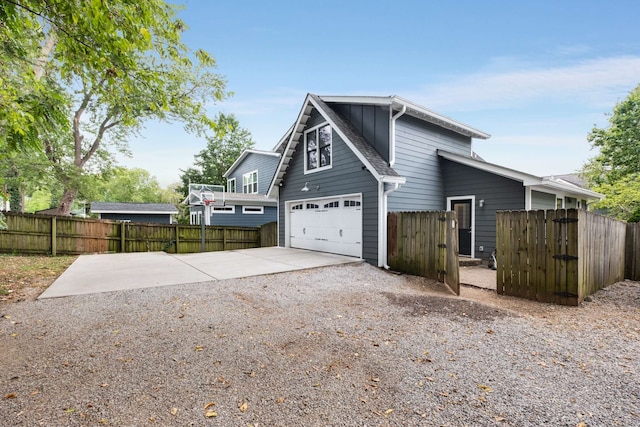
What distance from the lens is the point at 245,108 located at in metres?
18.8

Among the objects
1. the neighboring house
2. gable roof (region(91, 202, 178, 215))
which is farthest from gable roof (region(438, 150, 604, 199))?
the neighboring house

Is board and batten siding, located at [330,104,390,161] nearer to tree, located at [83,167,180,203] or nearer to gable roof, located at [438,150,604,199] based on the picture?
gable roof, located at [438,150,604,199]

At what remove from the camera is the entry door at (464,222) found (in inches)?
406

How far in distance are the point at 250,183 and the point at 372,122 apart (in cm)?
1538

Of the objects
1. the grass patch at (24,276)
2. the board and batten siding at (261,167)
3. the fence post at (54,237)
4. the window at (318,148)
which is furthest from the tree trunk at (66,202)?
→ the window at (318,148)

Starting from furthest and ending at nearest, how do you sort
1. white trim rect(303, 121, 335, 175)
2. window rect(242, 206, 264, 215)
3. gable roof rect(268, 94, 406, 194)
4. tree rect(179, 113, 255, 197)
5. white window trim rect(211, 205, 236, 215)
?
tree rect(179, 113, 255, 197) < window rect(242, 206, 264, 215) < white window trim rect(211, 205, 236, 215) < white trim rect(303, 121, 335, 175) < gable roof rect(268, 94, 406, 194)

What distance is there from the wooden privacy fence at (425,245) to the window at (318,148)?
3.37 metres

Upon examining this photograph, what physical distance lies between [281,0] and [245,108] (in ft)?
33.8

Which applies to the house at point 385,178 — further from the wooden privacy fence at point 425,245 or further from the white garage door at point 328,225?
the wooden privacy fence at point 425,245

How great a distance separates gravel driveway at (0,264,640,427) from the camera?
2217 mm

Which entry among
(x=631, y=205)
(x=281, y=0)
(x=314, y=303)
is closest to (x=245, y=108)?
(x=281, y=0)

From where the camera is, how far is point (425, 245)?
743 centimetres

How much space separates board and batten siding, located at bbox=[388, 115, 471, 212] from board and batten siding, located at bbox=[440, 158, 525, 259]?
616 mm

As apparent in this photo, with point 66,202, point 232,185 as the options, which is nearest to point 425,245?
point 66,202
